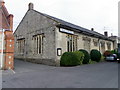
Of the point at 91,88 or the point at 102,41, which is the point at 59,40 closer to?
the point at 91,88

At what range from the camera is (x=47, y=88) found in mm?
5445

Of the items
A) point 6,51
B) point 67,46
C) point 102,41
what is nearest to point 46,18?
point 67,46

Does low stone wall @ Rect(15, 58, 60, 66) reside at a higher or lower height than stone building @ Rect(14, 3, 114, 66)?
lower

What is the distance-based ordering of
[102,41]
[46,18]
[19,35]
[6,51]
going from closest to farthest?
[6,51], [46,18], [19,35], [102,41]

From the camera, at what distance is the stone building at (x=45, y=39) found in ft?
48.8

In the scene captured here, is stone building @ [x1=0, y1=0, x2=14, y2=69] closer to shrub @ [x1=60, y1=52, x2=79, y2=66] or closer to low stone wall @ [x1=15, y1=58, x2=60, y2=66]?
low stone wall @ [x1=15, y1=58, x2=60, y2=66]

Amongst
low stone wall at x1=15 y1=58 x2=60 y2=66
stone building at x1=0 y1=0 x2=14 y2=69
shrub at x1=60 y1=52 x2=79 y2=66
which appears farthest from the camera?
low stone wall at x1=15 y1=58 x2=60 y2=66

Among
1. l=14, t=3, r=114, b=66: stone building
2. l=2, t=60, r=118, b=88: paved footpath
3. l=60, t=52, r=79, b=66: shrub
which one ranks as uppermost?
l=14, t=3, r=114, b=66: stone building

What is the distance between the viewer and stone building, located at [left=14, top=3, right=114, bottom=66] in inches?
586

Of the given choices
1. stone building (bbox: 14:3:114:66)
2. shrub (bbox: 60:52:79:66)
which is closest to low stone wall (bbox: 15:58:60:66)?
stone building (bbox: 14:3:114:66)

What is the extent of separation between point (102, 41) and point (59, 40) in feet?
50.2

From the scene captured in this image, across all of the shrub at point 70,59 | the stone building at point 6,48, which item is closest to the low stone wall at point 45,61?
the shrub at point 70,59

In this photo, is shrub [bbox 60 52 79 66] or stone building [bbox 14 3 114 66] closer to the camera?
shrub [bbox 60 52 79 66]

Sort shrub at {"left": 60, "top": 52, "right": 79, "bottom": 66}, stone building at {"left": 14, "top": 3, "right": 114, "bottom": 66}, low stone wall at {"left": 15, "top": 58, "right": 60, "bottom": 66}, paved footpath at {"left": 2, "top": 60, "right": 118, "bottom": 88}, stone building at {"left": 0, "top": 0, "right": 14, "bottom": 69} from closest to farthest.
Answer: paved footpath at {"left": 2, "top": 60, "right": 118, "bottom": 88} → stone building at {"left": 0, "top": 0, "right": 14, "bottom": 69} → shrub at {"left": 60, "top": 52, "right": 79, "bottom": 66} → low stone wall at {"left": 15, "top": 58, "right": 60, "bottom": 66} → stone building at {"left": 14, "top": 3, "right": 114, "bottom": 66}
